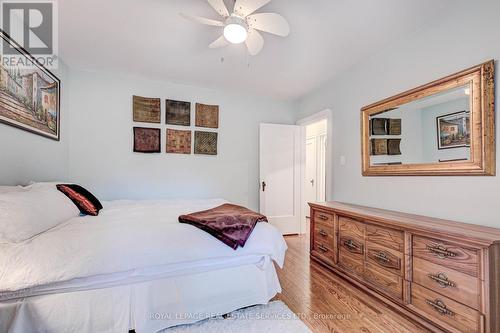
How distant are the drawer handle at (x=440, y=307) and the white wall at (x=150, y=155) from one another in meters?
2.73

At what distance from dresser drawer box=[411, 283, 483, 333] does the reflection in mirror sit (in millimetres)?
1041

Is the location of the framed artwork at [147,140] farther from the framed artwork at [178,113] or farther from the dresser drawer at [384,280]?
the dresser drawer at [384,280]

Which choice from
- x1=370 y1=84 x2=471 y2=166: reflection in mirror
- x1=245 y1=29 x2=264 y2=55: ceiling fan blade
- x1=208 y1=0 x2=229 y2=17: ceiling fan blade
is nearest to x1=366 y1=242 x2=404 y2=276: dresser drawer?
x1=370 y1=84 x2=471 y2=166: reflection in mirror

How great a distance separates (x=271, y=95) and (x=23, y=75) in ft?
10.5

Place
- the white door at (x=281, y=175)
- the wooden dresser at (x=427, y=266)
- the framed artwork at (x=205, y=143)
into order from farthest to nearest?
the white door at (x=281, y=175) → the framed artwork at (x=205, y=143) → the wooden dresser at (x=427, y=266)

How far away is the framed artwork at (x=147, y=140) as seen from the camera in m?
3.34

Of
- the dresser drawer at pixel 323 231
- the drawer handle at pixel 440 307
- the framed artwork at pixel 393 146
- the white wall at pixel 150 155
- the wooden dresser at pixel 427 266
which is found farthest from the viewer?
the white wall at pixel 150 155

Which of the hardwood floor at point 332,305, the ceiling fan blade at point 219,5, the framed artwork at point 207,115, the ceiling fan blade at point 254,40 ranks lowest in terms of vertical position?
the hardwood floor at point 332,305

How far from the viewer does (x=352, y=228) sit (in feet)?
7.50

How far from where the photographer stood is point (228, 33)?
1794 mm

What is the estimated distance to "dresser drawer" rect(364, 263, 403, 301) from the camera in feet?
5.95

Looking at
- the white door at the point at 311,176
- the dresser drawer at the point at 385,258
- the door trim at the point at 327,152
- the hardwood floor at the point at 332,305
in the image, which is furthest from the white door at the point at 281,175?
the dresser drawer at the point at 385,258

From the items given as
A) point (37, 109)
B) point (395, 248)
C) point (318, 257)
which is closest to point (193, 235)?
point (395, 248)

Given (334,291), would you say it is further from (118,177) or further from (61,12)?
(61,12)
